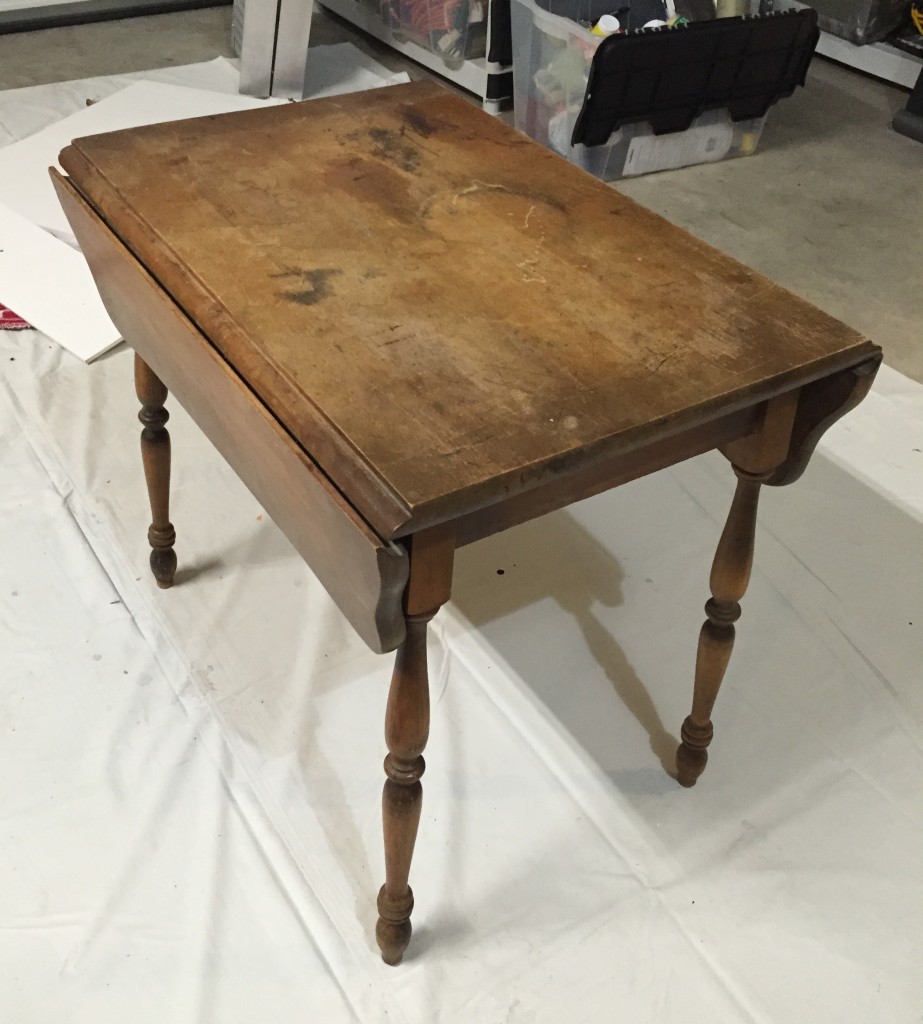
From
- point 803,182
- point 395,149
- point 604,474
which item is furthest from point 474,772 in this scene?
point 803,182

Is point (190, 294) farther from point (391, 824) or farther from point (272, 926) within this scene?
point (272, 926)

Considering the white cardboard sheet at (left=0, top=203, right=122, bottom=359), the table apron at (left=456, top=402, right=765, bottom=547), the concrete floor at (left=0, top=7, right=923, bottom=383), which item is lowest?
the white cardboard sheet at (left=0, top=203, right=122, bottom=359)

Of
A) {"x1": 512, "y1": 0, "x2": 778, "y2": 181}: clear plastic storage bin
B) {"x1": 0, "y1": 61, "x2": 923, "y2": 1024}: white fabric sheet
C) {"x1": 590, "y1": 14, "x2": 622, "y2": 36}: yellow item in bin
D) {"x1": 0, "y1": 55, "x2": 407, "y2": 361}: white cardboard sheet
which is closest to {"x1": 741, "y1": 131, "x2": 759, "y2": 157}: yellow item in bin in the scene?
{"x1": 512, "y1": 0, "x2": 778, "y2": 181}: clear plastic storage bin

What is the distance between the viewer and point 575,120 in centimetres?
251

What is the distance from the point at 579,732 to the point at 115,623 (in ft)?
2.09

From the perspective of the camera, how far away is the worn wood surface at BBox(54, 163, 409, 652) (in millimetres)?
771

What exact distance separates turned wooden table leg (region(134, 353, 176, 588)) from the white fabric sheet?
5cm

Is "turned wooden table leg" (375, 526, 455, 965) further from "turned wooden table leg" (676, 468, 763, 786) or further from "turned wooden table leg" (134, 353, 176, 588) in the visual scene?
"turned wooden table leg" (134, 353, 176, 588)

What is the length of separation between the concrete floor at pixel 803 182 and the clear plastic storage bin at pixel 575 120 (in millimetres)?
44

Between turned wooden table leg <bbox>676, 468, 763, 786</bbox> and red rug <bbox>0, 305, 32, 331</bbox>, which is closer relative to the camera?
turned wooden table leg <bbox>676, 468, 763, 786</bbox>

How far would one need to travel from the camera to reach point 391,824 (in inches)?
37.8

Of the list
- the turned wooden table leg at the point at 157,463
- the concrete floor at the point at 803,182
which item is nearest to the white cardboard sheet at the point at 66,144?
the concrete floor at the point at 803,182

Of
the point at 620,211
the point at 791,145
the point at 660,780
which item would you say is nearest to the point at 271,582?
the point at 660,780

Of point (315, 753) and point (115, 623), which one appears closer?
point (315, 753)
